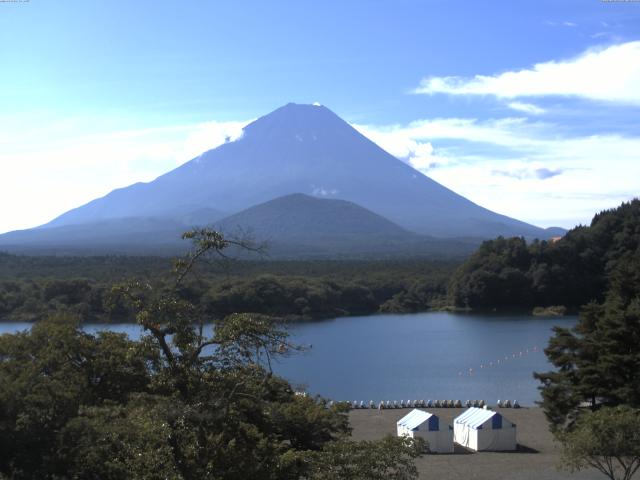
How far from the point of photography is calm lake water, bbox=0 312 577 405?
21.6 m

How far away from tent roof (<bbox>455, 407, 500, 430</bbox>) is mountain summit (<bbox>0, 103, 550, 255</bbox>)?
114 m

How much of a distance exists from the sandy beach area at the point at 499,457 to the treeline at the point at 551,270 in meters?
25.9

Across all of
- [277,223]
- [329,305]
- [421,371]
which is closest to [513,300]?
[329,305]

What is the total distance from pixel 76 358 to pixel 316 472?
2917 mm

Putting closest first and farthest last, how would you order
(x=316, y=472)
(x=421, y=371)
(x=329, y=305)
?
(x=316, y=472) < (x=421, y=371) < (x=329, y=305)

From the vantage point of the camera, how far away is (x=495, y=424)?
14.1 meters

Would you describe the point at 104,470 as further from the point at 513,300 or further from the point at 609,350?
the point at 513,300

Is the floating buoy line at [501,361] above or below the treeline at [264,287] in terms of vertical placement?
below

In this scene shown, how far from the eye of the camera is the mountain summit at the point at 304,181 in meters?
135

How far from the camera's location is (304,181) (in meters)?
138

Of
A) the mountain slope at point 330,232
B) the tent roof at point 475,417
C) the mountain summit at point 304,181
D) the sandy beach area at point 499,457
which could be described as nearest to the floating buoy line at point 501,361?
the sandy beach area at point 499,457

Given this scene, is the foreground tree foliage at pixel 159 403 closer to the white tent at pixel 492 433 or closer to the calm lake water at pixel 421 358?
the white tent at pixel 492 433

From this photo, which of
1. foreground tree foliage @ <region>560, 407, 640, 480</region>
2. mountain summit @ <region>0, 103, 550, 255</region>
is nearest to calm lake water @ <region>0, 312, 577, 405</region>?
foreground tree foliage @ <region>560, 407, 640, 480</region>

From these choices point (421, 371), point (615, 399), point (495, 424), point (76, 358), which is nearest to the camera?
point (76, 358)
